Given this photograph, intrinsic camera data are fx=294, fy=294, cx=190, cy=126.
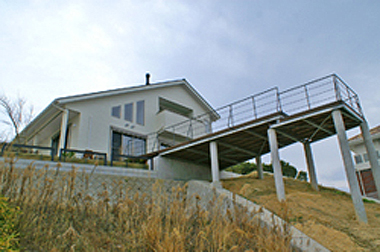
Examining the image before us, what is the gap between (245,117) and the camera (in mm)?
11797

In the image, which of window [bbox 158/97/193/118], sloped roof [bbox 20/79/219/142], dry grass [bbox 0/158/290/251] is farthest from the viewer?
window [bbox 158/97/193/118]

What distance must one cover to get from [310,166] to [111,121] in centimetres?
916

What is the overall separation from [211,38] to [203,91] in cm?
953

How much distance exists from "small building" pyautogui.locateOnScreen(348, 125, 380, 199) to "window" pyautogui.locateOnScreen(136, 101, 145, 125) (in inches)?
536

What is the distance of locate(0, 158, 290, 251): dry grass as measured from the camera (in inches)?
129

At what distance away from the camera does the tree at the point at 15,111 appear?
15.1m

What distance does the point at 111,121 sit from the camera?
14242 millimetres

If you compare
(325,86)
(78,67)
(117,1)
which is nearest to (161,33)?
(117,1)

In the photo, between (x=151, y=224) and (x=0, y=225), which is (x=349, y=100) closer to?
(x=151, y=224)

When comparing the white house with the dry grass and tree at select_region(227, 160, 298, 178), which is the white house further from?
the dry grass

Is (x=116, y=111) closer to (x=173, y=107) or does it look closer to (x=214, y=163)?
(x=173, y=107)

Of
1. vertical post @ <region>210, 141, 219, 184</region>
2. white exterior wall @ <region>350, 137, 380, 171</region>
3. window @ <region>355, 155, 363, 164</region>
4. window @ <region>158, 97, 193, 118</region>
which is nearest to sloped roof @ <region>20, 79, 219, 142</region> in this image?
window @ <region>158, 97, 193, 118</region>

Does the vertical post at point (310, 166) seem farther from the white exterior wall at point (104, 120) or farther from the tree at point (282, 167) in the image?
the tree at point (282, 167)

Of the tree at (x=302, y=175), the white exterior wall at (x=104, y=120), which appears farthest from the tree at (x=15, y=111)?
the tree at (x=302, y=175)
